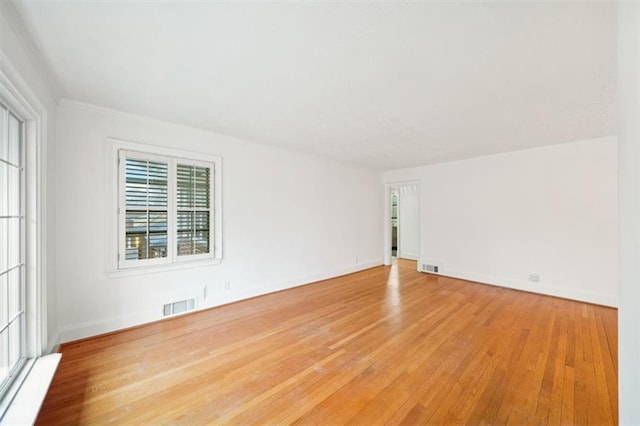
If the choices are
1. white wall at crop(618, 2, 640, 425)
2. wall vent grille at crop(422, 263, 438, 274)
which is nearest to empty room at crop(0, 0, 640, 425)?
white wall at crop(618, 2, 640, 425)

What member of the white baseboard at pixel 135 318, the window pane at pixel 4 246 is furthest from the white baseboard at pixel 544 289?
the window pane at pixel 4 246

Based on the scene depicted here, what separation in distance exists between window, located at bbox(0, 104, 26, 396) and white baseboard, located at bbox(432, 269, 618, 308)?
606cm

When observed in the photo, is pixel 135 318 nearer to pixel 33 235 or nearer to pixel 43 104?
pixel 33 235

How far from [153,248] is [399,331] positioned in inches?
124

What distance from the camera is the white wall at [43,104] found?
4.79 feet

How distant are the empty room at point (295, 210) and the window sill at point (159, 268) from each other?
0.15ft

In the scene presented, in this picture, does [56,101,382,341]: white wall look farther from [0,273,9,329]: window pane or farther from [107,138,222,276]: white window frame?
[0,273,9,329]: window pane

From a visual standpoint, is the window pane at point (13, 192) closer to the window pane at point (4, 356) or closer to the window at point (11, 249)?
the window at point (11, 249)

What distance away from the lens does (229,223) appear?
3693 mm

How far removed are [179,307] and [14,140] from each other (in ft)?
7.55

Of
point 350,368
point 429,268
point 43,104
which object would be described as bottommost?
point 350,368

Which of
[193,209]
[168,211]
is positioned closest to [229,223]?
[193,209]

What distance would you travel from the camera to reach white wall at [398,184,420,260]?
713cm

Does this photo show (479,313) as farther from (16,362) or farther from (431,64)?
(16,362)
